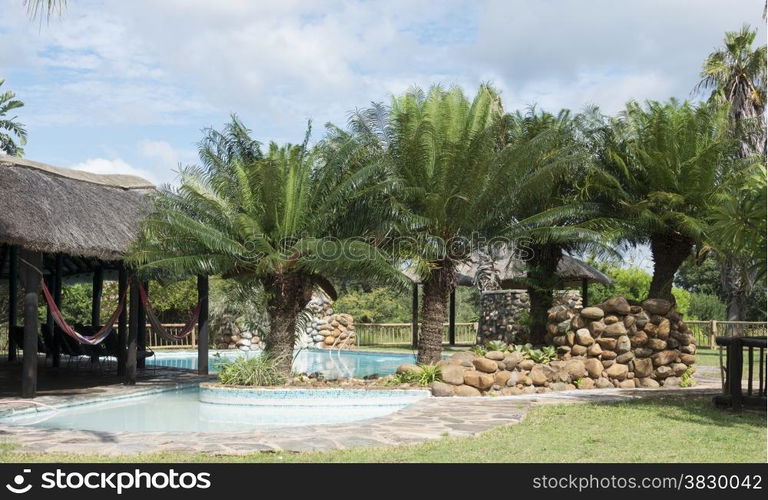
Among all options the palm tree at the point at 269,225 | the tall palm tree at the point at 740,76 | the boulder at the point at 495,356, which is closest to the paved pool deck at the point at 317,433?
the boulder at the point at 495,356

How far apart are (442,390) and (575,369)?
255 centimetres

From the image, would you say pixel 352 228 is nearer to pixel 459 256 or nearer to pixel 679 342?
pixel 459 256

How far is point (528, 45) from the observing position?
1030 cm

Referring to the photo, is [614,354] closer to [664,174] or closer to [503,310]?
[664,174]

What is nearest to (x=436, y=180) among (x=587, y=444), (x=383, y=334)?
(x=587, y=444)

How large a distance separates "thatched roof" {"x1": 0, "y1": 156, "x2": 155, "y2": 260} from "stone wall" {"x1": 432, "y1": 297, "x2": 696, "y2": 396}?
5.76m

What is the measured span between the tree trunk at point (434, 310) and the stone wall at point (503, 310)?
773cm

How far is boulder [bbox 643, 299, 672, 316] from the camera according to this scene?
548 inches

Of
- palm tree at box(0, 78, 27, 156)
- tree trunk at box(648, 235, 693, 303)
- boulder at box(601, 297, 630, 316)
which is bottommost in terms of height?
boulder at box(601, 297, 630, 316)

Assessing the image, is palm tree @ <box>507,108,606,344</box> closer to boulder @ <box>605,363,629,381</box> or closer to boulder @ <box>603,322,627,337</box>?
boulder @ <box>603,322,627,337</box>

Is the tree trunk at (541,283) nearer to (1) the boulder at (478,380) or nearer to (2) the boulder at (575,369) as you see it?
(2) the boulder at (575,369)

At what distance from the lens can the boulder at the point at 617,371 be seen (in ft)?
44.6

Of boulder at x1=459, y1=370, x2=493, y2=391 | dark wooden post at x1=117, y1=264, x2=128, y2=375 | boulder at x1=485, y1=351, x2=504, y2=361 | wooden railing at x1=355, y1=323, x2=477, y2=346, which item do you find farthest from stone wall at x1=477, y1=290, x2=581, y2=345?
dark wooden post at x1=117, y1=264, x2=128, y2=375
